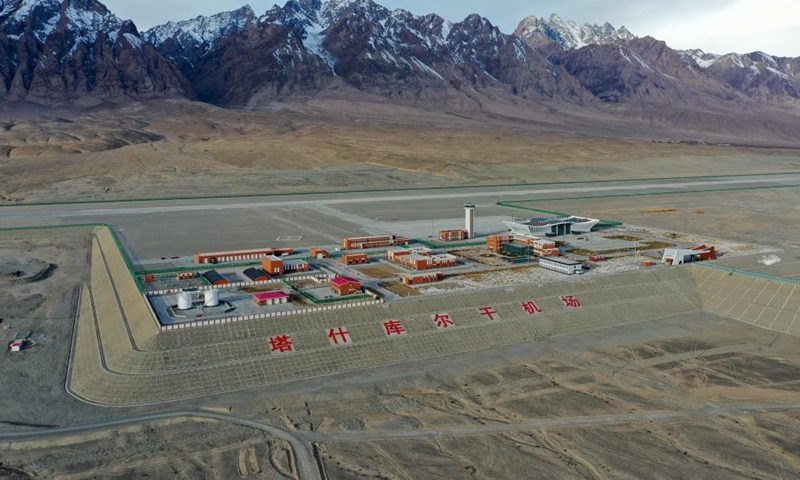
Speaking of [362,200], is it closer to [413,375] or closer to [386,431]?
[413,375]

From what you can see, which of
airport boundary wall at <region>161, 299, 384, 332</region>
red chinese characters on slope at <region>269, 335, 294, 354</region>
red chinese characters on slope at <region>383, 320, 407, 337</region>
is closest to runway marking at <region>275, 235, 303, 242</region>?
airport boundary wall at <region>161, 299, 384, 332</region>

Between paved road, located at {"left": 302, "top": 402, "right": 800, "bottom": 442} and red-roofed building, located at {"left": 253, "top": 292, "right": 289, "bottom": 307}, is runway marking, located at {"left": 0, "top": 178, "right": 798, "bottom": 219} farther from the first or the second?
paved road, located at {"left": 302, "top": 402, "right": 800, "bottom": 442}

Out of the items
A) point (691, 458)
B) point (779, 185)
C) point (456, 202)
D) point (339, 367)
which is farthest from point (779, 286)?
point (779, 185)

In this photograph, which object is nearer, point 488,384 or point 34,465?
point 34,465

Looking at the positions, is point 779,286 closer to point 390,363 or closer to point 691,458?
point 691,458

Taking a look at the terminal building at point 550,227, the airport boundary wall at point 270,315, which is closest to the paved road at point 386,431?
the airport boundary wall at point 270,315

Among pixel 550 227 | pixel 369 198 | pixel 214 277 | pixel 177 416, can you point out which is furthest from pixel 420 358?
pixel 369 198
